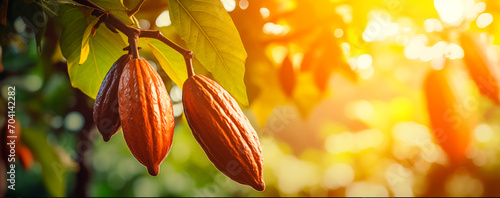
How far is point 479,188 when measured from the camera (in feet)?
5.32

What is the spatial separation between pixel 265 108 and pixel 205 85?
44 cm

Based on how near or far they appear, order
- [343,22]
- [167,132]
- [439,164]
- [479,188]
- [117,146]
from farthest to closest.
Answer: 1. [479,188]
2. [439,164]
3. [117,146]
4. [343,22]
5. [167,132]

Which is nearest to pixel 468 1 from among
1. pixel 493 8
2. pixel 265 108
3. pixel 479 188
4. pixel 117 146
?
pixel 493 8

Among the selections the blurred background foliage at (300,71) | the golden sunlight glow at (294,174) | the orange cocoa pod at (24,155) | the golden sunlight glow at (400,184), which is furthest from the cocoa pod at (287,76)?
the golden sunlight glow at (400,184)

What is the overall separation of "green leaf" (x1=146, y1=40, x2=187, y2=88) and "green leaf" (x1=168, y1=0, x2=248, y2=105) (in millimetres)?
30

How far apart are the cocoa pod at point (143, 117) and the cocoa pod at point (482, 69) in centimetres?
45

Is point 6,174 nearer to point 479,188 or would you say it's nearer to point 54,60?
point 54,60

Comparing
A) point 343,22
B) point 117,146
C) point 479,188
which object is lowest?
point 479,188

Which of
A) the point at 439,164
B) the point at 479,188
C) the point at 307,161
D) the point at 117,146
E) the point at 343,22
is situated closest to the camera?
the point at 343,22

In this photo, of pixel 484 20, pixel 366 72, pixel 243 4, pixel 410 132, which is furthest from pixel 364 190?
pixel 243 4

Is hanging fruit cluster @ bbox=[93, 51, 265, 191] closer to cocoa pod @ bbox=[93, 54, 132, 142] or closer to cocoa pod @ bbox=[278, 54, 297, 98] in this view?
cocoa pod @ bbox=[93, 54, 132, 142]

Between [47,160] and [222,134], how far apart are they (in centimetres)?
56

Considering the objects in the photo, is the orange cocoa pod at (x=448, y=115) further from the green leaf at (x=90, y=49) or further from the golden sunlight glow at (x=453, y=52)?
the green leaf at (x=90, y=49)

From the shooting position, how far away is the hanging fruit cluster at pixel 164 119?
0.85 ft
